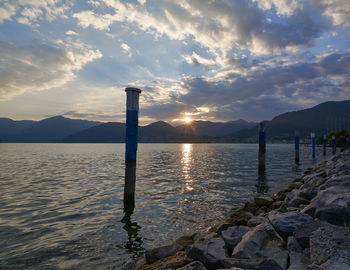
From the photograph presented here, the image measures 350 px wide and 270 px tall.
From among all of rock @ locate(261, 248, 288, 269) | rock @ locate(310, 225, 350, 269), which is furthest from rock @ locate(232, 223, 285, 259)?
rock @ locate(310, 225, 350, 269)

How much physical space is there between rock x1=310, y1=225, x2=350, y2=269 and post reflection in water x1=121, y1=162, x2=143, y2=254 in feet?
14.5

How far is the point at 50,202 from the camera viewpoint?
1020 cm

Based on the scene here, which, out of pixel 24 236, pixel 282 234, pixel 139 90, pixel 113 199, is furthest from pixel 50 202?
pixel 282 234

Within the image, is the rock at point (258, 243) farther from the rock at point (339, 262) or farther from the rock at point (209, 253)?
the rock at point (339, 262)

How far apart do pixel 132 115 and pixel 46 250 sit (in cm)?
→ 581

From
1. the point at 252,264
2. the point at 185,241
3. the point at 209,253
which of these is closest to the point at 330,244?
the point at 252,264

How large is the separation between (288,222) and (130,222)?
5636 millimetres

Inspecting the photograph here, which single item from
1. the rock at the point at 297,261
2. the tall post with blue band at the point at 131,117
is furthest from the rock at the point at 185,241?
the tall post with blue band at the point at 131,117

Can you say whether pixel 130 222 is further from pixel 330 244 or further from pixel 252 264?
pixel 330 244

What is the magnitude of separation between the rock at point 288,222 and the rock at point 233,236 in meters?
0.84

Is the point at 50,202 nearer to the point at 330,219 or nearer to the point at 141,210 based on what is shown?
the point at 141,210

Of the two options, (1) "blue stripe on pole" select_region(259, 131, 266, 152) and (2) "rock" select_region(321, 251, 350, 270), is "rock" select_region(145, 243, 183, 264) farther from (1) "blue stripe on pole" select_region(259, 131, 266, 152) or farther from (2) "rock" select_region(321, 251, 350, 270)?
(1) "blue stripe on pole" select_region(259, 131, 266, 152)

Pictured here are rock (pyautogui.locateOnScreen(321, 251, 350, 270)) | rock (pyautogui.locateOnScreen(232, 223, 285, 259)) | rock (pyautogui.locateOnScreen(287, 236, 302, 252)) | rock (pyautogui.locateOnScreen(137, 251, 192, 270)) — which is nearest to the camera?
rock (pyautogui.locateOnScreen(321, 251, 350, 270))

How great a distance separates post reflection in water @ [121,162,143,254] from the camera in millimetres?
5988
